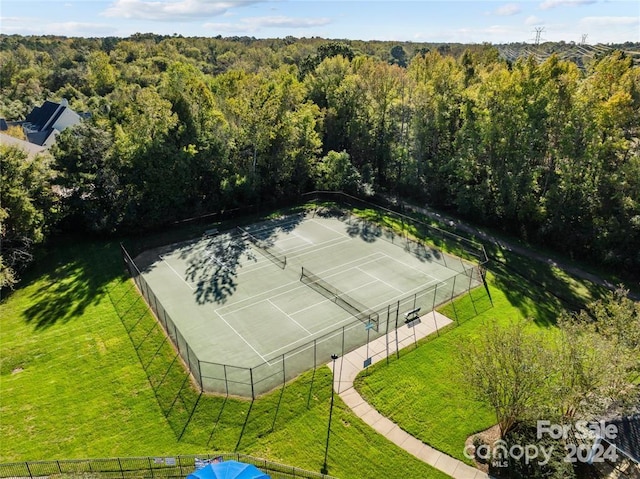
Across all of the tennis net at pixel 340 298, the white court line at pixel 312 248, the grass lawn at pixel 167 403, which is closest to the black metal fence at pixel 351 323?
the tennis net at pixel 340 298

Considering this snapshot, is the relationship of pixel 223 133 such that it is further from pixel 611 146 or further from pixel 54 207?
pixel 611 146

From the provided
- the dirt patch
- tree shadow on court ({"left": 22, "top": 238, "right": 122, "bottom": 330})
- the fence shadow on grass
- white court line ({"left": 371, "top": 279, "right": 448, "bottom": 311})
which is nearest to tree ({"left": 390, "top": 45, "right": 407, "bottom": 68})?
white court line ({"left": 371, "top": 279, "right": 448, "bottom": 311})

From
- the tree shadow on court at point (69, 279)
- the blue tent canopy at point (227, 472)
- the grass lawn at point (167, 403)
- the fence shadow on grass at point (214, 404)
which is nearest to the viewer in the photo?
the blue tent canopy at point (227, 472)

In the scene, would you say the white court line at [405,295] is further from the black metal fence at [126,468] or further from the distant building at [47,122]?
the distant building at [47,122]

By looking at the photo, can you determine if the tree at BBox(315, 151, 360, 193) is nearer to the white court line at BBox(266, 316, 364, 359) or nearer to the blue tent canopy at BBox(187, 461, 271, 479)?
the white court line at BBox(266, 316, 364, 359)

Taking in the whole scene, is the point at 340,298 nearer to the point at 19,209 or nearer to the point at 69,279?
the point at 69,279

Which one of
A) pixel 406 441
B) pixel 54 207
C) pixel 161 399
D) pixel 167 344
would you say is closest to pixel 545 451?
pixel 406 441
